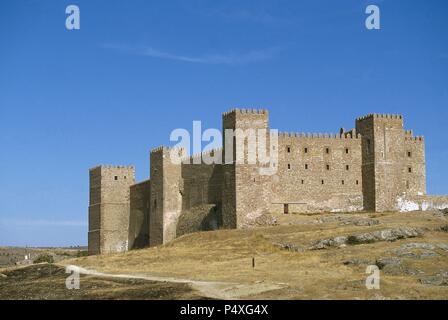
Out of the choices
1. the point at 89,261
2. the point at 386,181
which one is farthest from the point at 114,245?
the point at 386,181

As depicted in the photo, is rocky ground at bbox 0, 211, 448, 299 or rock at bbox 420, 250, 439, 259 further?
rock at bbox 420, 250, 439, 259

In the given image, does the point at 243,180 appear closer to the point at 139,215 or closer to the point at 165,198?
the point at 165,198

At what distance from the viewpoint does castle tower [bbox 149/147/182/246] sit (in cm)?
5091

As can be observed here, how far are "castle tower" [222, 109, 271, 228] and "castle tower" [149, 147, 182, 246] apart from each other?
558 centimetres

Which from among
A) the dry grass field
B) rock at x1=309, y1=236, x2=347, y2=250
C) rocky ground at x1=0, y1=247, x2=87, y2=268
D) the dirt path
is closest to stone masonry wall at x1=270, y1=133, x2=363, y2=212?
the dry grass field

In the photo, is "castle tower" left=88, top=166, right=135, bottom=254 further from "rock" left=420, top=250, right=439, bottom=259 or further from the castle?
"rock" left=420, top=250, right=439, bottom=259

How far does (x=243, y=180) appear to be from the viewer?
45.7 m

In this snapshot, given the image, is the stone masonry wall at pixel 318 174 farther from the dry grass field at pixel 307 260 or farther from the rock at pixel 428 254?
the rock at pixel 428 254

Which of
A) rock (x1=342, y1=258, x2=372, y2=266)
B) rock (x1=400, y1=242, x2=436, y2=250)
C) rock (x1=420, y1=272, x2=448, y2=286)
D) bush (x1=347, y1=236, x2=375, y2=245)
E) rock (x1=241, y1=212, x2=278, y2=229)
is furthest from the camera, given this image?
rock (x1=241, y1=212, x2=278, y2=229)

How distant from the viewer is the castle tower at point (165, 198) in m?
50.9

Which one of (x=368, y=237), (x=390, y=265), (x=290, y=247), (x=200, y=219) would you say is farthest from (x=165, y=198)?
(x=390, y=265)

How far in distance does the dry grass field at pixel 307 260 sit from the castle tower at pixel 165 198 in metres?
4.79

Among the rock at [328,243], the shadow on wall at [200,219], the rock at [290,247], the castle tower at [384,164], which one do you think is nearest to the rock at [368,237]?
the rock at [328,243]

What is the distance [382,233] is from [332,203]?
12.7 metres
